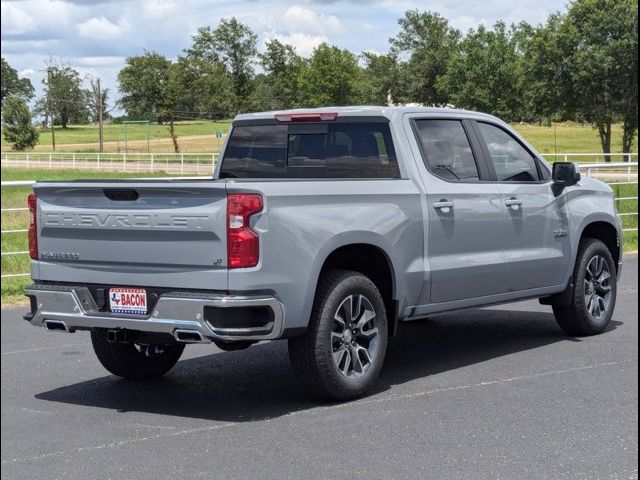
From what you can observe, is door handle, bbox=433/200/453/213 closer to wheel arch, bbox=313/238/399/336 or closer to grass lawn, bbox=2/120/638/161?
wheel arch, bbox=313/238/399/336

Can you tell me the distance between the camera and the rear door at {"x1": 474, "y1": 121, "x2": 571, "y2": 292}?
820cm

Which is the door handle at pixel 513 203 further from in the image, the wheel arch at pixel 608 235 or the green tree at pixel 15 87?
the green tree at pixel 15 87

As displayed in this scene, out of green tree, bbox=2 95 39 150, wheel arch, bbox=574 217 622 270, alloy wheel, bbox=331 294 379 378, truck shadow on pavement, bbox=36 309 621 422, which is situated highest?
green tree, bbox=2 95 39 150

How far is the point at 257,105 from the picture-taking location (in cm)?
1523

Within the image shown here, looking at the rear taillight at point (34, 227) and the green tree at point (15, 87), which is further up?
the green tree at point (15, 87)

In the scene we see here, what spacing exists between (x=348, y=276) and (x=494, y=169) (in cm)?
202

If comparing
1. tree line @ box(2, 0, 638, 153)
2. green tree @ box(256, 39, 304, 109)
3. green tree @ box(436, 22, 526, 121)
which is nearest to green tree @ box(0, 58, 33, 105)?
tree line @ box(2, 0, 638, 153)

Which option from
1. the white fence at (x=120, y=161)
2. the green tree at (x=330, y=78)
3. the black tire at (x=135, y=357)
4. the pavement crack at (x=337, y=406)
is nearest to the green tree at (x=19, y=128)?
the white fence at (x=120, y=161)

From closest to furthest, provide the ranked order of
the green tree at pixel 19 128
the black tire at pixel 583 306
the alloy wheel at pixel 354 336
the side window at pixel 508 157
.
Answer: the alloy wheel at pixel 354 336 < the side window at pixel 508 157 < the black tire at pixel 583 306 < the green tree at pixel 19 128

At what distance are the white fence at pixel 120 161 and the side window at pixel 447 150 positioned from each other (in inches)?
92.1

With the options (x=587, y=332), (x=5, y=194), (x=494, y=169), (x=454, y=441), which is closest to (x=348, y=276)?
(x=454, y=441)

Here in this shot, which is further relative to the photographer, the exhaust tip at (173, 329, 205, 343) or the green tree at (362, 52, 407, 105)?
the green tree at (362, 52, 407, 105)

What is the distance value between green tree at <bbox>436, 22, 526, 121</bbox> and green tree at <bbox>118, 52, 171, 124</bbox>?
1242cm

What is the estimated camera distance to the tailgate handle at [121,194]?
6.38 metres
